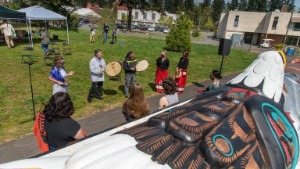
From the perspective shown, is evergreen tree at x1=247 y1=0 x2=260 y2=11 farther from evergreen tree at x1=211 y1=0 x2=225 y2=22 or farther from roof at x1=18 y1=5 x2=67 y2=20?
roof at x1=18 y1=5 x2=67 y2=20

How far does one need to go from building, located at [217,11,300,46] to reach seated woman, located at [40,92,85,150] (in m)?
38.8

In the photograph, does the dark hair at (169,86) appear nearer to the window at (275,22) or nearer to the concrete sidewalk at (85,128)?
the concrete sidewalk at (85,128)

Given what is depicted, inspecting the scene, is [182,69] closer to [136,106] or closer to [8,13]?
[136,106]

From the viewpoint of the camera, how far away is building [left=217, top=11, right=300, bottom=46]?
39781 millimetres

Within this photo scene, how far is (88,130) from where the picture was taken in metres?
5.24

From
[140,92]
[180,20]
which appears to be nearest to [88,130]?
[140,92]

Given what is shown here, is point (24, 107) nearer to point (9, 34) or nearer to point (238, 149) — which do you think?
point (238, 149)

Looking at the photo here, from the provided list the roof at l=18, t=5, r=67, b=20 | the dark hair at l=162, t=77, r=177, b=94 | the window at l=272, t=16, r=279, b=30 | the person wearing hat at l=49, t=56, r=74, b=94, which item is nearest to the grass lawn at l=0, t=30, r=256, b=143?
the person wearing hat at l=49, t=56, r=74, b=94

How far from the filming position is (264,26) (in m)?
42.4

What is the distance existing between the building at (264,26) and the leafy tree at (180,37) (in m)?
22.8

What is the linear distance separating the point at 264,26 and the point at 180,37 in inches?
1258

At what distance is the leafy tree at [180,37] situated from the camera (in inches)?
697

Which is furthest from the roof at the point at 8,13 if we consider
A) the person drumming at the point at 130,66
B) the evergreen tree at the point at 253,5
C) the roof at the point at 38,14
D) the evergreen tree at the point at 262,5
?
the evergreen tree at the point at 262,5

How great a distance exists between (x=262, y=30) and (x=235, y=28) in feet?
16.0
